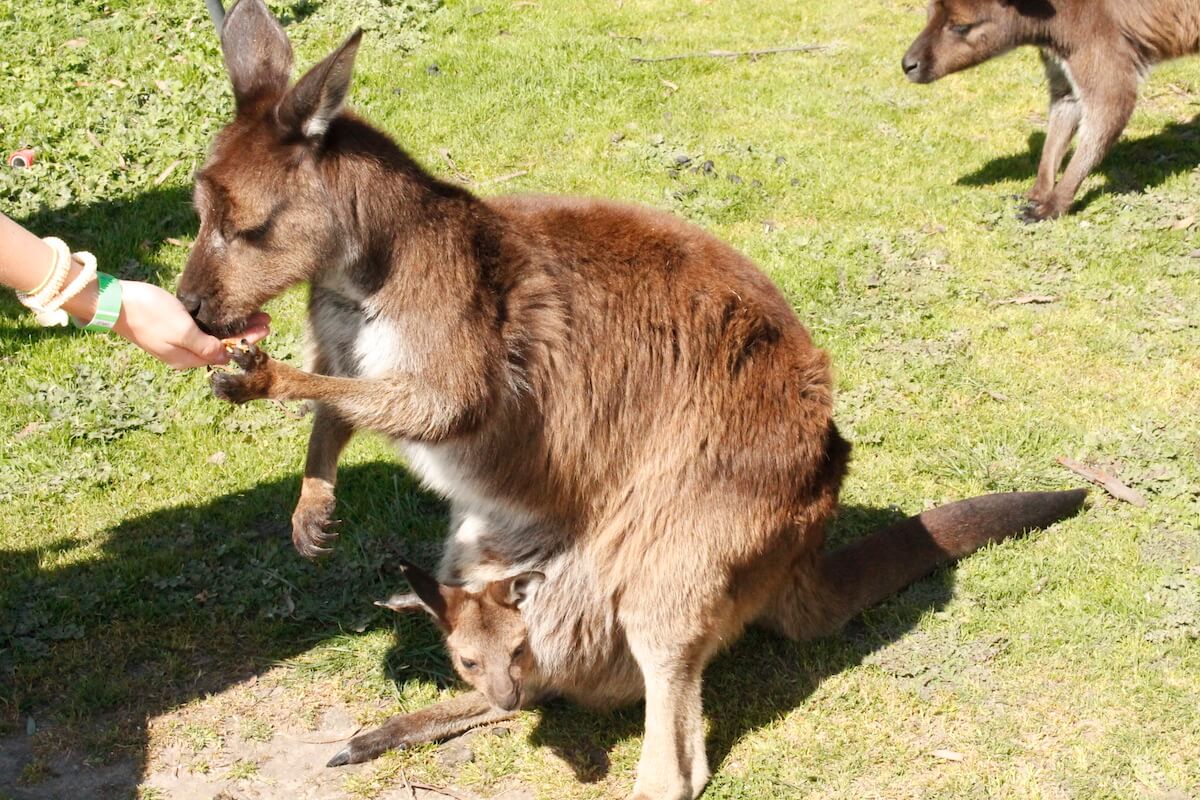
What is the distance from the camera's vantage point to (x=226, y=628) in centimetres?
420

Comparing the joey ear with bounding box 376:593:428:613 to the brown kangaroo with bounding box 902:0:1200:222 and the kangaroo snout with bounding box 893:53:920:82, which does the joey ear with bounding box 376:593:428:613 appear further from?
the kangaroo snout with bounding box 893:53:920:82

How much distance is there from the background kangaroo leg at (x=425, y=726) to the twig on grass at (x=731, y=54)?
5.34 metres

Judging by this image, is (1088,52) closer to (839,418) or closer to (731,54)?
(731,54)

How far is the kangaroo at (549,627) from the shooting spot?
3.71 m

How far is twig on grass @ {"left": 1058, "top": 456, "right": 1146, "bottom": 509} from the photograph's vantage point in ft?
15.3

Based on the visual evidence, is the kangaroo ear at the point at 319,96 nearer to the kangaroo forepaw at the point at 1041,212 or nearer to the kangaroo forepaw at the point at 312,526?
the kangaroo forepaw at the point at 312,526

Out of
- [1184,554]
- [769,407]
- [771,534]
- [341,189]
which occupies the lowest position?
[1184,554]

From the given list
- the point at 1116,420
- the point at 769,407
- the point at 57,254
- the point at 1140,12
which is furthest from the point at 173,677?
the point at 1140,12

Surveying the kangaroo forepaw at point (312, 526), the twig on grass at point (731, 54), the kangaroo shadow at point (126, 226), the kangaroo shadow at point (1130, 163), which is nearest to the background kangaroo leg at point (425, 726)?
the kangaroo forepaw at point (312, 526)

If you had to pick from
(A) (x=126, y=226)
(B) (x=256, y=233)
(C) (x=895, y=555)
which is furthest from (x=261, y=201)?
(A) (x=126, y=226)

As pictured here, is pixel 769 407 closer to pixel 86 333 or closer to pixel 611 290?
pixel 611 290

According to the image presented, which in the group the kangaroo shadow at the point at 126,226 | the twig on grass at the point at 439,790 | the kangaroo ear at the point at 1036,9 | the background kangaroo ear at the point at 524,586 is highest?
the kangaroo ear at the point at 1036,9

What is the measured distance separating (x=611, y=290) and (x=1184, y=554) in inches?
93.3

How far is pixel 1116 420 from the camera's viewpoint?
17.0ft
